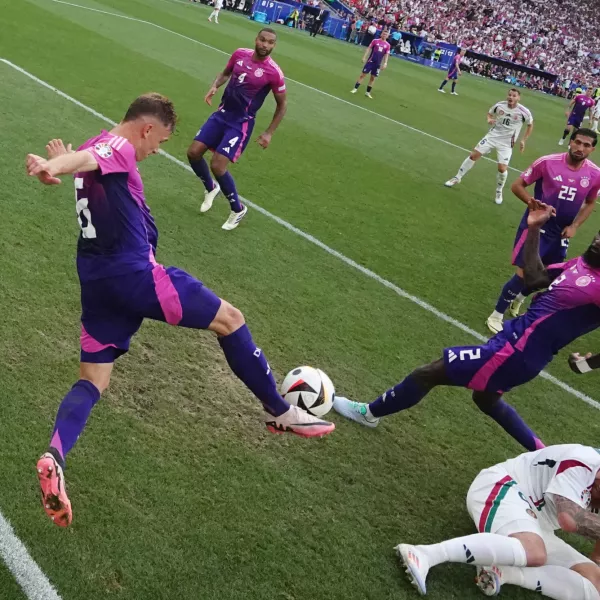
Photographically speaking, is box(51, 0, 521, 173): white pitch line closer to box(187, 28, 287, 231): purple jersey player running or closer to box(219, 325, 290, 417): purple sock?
box(187, 28, 287, 231): purple jersey player running

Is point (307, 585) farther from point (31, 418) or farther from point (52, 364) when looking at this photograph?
point (52, 364)

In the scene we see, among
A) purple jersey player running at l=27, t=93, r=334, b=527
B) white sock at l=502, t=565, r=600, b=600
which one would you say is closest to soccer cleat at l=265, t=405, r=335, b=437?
purple jersey player running at l=27, t=93, r=334, b=527

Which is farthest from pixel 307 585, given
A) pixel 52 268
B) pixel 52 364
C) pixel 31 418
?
pixel 52 268

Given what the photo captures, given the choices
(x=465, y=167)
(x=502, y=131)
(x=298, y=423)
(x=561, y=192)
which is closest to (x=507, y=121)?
(x=502, y=131)

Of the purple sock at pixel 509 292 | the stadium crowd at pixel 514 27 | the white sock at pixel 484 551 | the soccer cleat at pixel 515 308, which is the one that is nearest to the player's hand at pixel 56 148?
the white sock at pixel 484 551

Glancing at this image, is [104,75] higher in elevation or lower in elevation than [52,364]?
higher

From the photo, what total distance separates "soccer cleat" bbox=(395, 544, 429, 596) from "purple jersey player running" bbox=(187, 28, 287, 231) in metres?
4.93

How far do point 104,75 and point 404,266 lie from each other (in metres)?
8.94

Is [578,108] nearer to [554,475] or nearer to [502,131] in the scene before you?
[502,131]

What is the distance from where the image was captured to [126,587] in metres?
3.22

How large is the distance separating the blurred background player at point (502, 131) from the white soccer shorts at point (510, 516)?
9053 millimetres

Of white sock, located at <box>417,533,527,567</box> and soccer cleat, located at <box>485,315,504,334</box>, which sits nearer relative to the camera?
white sock, located at <box>417,533,527,567</box>

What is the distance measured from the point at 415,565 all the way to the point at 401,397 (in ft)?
4.24

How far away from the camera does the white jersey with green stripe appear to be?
349cm
